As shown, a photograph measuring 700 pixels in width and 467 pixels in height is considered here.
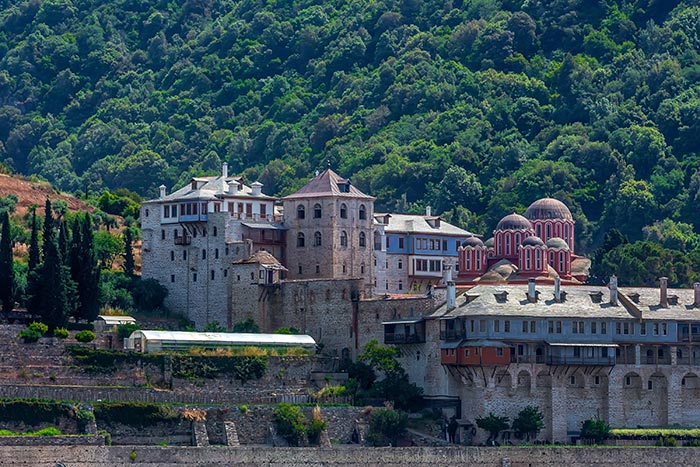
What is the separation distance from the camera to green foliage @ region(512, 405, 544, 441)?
109000 mm

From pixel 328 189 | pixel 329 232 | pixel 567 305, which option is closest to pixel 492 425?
pixel 567 305

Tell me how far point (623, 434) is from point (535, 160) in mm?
66294

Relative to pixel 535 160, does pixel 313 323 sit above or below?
below

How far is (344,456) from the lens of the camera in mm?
103000

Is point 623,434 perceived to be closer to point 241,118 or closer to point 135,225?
point 135,225

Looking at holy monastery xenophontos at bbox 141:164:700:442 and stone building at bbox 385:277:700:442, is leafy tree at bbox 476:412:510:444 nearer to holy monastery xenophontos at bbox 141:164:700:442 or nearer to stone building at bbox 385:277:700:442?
stone building at bbox 385:277:700:442

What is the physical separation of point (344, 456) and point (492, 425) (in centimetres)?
872

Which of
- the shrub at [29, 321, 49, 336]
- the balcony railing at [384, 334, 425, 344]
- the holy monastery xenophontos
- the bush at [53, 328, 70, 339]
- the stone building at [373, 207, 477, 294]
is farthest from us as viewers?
the stone building at [373, 207, 477, 294]

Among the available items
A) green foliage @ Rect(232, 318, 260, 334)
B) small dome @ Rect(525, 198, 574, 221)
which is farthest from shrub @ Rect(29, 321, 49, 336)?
small dome @ Rect(525, 198, 574, 221)

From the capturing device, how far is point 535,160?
175125 mm

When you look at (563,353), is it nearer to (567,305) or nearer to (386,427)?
(567,305)

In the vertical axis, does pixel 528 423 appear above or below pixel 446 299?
below

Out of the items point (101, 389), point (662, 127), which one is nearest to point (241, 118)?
point (662, 127)

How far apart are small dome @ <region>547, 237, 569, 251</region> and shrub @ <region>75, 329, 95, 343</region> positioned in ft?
101
